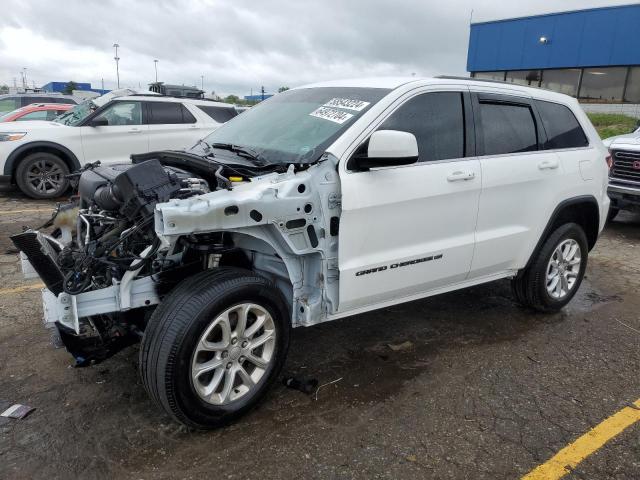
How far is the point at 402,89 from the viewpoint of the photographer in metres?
3.42

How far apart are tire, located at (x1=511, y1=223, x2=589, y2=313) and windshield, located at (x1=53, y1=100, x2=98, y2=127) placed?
781cm

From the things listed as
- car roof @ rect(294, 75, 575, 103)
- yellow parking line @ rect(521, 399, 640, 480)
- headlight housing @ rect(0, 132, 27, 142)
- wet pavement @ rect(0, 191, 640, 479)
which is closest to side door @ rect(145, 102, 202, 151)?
→ headlight housing @ rect(0, 132, 27, 142)

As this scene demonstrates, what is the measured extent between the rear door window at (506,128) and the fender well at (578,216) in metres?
0.60

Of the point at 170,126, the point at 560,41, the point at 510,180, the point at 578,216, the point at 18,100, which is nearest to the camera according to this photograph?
the point at 510,180

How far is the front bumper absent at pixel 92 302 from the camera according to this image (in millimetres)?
2582

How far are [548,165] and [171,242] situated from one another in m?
3.02

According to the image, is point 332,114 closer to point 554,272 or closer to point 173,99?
point 554,272

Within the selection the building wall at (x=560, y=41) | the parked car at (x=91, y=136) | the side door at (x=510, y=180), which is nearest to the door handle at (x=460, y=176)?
the side door at (x=510, y=180)

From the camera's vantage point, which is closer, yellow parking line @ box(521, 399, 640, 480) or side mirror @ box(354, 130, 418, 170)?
yellow parking line @ box(521, 399, 640, 480)

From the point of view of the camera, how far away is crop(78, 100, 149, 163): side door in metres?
9.04

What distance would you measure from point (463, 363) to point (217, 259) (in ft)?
6.14

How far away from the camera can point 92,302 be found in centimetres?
264

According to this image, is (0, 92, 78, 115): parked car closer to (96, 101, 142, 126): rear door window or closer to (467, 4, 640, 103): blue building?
(96, 101, 142, 126): rear door window

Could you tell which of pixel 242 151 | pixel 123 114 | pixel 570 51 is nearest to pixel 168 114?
pixel 123 114
